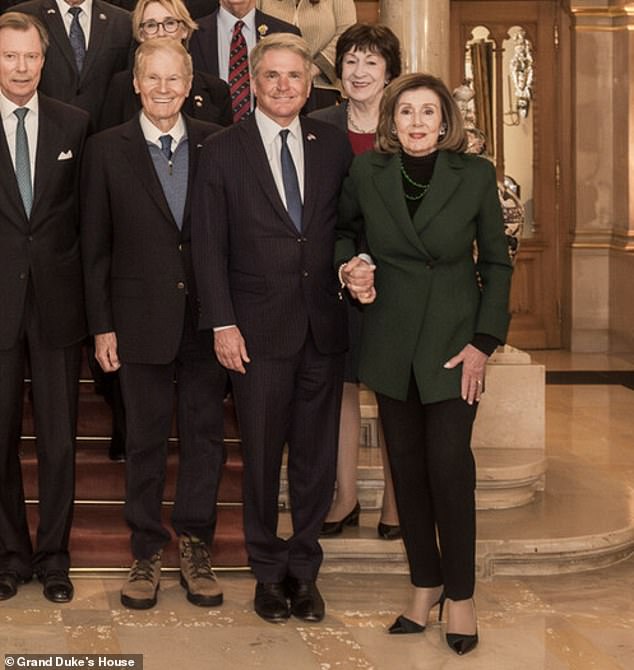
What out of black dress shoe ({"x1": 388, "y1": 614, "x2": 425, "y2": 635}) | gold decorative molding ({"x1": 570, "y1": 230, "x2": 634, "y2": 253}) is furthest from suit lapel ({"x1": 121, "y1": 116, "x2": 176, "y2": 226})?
gold decorative molding ({"x1": 570, "y1": 230, "x2": 634, "y2": 253})

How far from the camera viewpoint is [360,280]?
4629 mm

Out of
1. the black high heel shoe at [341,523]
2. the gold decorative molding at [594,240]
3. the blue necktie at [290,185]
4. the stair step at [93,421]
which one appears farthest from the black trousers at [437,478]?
the gold decorative molding at [594,240]

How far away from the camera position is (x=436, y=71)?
812 cm

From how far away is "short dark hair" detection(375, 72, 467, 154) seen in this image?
4656mm

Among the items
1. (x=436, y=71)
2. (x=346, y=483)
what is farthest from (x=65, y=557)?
(x=436, y=71)

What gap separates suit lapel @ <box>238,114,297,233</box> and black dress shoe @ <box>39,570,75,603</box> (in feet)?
4.83

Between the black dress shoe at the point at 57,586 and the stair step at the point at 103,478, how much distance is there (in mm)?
741

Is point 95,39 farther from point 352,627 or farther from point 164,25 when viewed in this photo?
point 352,627

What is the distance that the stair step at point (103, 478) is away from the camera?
19.8ft

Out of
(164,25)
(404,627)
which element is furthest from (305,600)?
(164,25)

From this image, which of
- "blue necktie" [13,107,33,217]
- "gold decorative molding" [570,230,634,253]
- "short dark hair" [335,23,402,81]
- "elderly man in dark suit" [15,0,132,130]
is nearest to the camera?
"blue necktie" [13,107,33,217]

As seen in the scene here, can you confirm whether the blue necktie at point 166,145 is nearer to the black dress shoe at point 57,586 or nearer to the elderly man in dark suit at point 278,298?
the elderly man in dark suit at point 278,298

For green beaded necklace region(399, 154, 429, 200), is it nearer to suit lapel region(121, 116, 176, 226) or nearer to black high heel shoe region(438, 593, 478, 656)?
suit lapel region(121, 116, 176, 226)

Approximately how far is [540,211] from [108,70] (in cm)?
682
